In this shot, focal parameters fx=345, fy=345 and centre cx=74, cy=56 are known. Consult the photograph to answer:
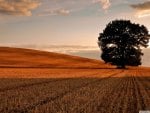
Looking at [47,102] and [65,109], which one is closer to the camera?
[65,109]

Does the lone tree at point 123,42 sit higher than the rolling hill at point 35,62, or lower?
higher

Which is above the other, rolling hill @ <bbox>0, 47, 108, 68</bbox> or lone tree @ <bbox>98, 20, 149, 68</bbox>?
lone tree @ <bbox>98, 20, 149, 68</bbox>

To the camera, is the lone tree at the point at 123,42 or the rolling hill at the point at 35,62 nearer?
the lone tree at the point at 123,42

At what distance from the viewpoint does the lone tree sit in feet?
244

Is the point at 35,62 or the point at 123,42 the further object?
the point at 35,62

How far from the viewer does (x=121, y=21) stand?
255 feet

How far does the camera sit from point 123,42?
75438mm

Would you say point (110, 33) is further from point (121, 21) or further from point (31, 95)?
point (31, 95)

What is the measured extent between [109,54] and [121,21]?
27.9 ft

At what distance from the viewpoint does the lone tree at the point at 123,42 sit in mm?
74250

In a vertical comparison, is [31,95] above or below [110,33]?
below

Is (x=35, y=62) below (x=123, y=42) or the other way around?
below

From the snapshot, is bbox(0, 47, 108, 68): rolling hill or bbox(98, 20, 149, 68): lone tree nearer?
bbox(98, 20, 149, 68): lone tree

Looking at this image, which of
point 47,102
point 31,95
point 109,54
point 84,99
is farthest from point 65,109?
point 109,54
